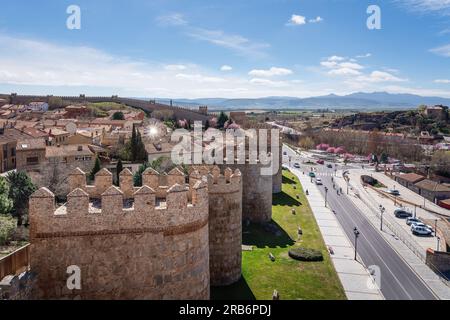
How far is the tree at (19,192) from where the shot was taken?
2900 centimetres

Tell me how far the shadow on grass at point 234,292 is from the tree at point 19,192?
1503 cm

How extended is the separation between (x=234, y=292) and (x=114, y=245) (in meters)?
11.5

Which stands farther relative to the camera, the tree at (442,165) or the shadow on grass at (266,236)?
the tree at (442,165)

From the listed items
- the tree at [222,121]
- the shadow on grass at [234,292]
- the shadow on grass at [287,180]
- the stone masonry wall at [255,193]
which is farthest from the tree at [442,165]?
the shadow on grass at [234,292]

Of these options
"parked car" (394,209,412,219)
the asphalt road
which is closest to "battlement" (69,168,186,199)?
the asphalt road

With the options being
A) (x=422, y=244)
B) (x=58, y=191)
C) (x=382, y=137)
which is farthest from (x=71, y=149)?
(x=382, y=137)

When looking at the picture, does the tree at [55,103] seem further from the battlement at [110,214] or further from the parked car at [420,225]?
the battlement at [110,214]

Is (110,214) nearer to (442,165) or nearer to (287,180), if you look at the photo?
(287,180)

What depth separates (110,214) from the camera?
37.3 ft

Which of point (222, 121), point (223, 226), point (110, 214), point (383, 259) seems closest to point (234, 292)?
point (223, 226)

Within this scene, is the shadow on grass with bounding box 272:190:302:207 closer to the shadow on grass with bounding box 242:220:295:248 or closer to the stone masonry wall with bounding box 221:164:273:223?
the shadow on grass with bounding box 242:220:295:248

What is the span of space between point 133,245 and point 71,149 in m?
41.8

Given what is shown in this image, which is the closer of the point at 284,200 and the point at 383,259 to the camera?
the point at 383,259

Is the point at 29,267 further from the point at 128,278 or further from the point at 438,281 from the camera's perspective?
the point at 438,281
